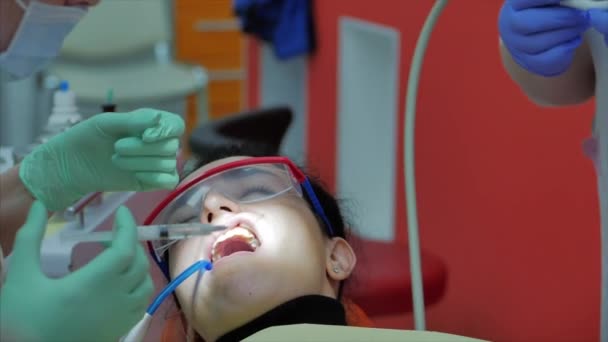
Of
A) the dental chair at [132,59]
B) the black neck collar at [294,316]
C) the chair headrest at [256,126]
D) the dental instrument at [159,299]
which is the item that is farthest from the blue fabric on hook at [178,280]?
the dental chair at [132,59]

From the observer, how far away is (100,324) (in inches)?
39.3

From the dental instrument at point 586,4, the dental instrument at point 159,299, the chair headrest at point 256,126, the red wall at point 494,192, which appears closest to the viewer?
the dental instrument at point 586,4

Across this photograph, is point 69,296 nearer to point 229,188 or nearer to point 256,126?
point 229,188

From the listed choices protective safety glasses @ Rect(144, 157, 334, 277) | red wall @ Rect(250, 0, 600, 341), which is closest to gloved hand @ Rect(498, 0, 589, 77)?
protective safety glasses @ Rect(144, 157, 334, 277)

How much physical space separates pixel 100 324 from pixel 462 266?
5.67 ft

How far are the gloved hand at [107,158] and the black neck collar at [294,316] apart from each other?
268 millimetres

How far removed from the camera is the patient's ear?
1533mm

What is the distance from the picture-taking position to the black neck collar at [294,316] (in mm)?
1378

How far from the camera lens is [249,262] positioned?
1384mm

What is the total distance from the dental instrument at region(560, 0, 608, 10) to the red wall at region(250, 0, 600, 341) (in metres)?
0.80

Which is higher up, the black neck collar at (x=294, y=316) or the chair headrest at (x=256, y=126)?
the chair headrest at (x=256, y=126)

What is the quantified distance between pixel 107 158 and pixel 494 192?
1339mm

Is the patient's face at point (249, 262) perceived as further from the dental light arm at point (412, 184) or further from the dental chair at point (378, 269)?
the dental chair at point (378, 269)

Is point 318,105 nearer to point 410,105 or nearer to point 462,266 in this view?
point 462,266
